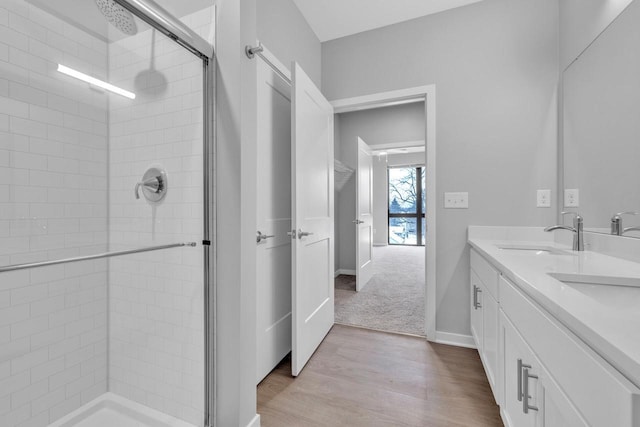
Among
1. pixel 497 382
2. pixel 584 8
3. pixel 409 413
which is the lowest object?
pixel 409 413

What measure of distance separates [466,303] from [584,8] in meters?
2.02

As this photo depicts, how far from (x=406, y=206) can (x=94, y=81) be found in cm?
734

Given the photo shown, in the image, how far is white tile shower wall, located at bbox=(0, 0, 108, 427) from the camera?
1.03 metres

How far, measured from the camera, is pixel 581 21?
1678mm

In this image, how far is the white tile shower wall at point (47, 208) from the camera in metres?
1.03

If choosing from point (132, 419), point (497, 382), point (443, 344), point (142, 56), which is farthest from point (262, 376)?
point (142, 56)

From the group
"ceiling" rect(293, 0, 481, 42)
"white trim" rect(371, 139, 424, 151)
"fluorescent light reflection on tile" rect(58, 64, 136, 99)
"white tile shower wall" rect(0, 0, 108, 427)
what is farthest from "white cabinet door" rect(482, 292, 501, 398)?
"white trim" rect(371, 139, 424, 151)

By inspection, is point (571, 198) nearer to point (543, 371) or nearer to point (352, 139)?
point (543, 371)

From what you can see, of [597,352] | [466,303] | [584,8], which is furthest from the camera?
[466,303]

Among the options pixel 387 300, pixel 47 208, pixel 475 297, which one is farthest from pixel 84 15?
pixel 387 300

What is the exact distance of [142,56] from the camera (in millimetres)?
1245

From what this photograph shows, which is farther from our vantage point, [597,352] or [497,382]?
[497,382]

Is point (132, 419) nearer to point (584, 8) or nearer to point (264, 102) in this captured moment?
point (264, 102)

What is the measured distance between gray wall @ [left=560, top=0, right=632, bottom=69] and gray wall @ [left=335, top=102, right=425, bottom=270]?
8.23 feet
